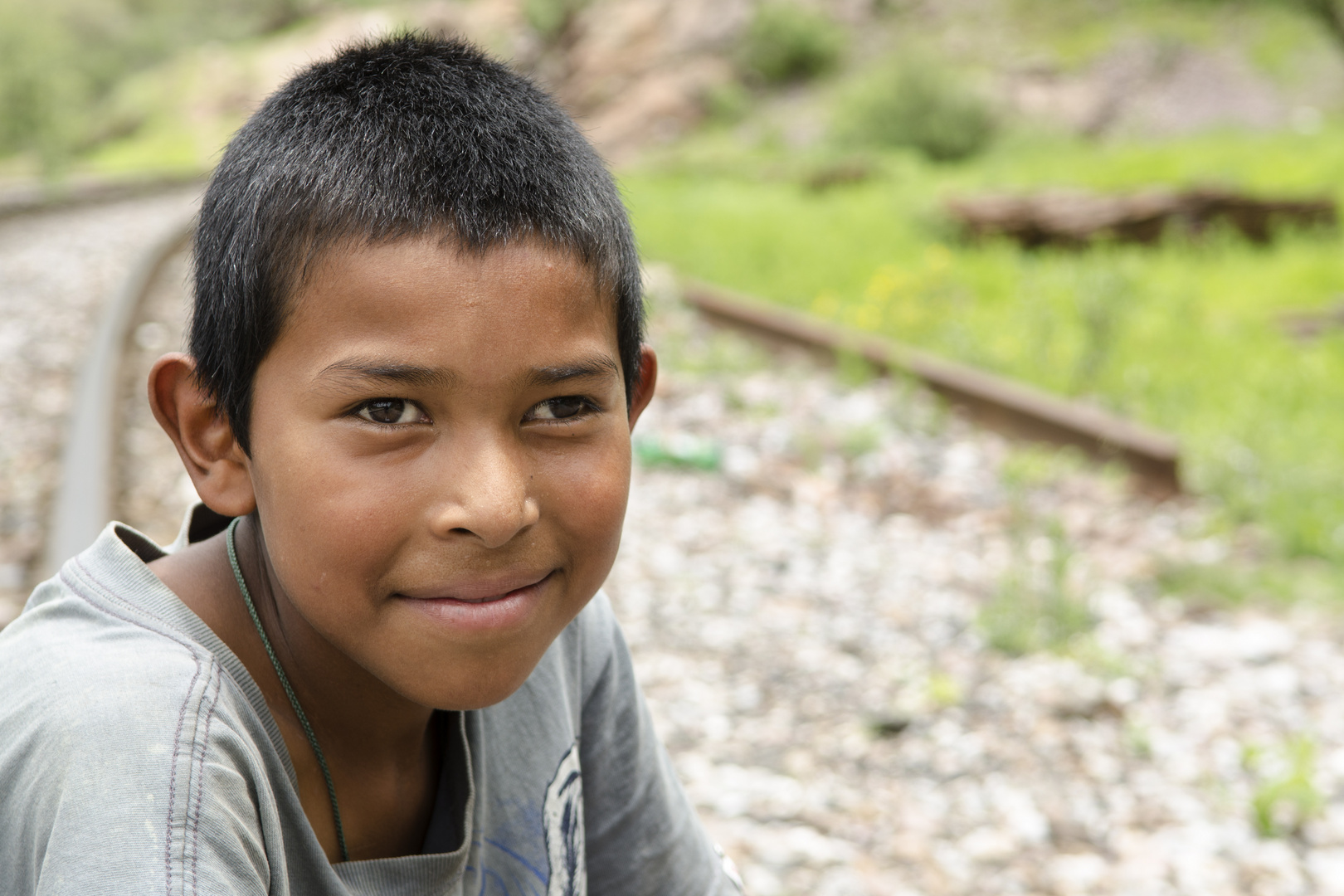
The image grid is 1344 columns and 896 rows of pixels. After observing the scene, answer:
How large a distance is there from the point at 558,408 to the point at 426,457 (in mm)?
157

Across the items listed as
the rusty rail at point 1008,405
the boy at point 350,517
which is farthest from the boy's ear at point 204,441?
the rusty rail at point 1008,405

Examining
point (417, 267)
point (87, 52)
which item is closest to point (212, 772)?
point (417, 267)

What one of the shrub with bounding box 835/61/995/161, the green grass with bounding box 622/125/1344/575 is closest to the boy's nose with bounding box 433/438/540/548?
the green grass with bounding box 622/125/1344/575

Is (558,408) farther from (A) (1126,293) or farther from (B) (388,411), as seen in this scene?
(A) (1126,293)

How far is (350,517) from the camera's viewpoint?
1128mm

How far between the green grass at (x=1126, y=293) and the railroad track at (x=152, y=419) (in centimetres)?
34

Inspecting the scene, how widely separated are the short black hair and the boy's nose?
20 cm

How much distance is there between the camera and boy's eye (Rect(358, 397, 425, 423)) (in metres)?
1.14

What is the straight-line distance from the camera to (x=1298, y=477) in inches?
181

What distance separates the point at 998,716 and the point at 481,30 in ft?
96.5

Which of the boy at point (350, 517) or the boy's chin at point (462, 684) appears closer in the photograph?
the boy at point (350, 517)

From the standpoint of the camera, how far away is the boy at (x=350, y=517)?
987 mm

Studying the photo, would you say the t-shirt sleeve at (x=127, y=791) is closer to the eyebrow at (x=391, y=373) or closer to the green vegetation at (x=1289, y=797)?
the eyebrow at (x=391, y=373)

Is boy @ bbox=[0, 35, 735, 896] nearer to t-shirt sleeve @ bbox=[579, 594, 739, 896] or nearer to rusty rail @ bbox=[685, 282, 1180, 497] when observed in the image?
t-shirt sleeve @ bbox=[579, 594, 739, 896]
